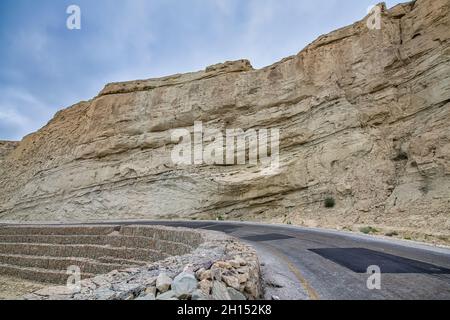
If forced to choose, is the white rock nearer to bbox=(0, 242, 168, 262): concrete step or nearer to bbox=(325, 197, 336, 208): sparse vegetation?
bbox=(0, 242, 168, 262): concrete step

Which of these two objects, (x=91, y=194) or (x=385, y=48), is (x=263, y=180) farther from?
(x=91, y=194)

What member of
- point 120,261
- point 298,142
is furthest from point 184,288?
point 298,142

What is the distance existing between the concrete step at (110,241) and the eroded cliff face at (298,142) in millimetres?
9429

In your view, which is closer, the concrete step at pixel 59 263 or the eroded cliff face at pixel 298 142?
the concrete step at pixel 59 263

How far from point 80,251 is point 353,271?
64.9ft

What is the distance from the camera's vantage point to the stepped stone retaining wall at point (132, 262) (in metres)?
4.16

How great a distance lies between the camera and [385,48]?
80.3 ft

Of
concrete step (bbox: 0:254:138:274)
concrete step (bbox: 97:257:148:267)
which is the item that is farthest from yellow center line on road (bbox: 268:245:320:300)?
concrete step (bbox: 0:254:138:274)

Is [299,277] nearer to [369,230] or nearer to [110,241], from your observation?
[369,230]

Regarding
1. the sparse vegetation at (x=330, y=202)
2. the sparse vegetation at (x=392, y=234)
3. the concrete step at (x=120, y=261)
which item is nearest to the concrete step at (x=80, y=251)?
the concrete step at (x=120, y=261)

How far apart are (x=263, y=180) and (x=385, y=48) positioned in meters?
14.6

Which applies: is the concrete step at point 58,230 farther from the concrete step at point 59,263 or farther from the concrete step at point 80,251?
the concrete step at point 59,263

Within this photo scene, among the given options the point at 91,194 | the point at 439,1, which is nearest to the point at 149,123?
the point at 91,194

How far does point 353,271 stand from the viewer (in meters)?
6.76
